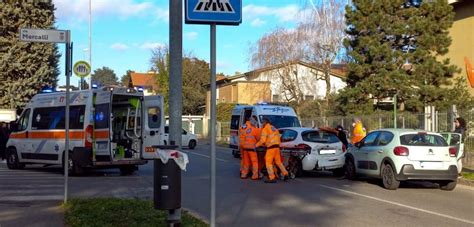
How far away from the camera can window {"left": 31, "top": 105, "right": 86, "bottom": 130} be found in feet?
57.4

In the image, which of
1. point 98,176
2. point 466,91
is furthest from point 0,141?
point 466,91

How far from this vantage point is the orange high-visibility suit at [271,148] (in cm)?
1598

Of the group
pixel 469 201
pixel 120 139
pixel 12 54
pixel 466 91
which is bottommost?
pixel 469 201

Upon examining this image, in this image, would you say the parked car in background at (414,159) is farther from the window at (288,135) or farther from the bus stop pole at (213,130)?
the bus stop pole at (213,130)

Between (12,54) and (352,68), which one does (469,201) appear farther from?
(12,54)

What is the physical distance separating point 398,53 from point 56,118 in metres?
18.9

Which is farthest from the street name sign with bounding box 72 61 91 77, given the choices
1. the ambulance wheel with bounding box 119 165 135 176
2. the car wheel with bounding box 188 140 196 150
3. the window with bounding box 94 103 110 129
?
the car wheel with bounding box 188 140 196 150

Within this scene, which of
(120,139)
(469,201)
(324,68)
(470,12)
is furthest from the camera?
(324,68)

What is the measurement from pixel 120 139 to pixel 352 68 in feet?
56.0

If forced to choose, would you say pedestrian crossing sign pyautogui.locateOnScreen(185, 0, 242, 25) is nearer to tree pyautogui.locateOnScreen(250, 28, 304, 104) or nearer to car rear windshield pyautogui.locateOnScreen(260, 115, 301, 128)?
car rear windshield pyautogui.locateOnScreen(260, 115, 301, 128)

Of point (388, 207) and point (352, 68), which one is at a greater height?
point (352, 68)

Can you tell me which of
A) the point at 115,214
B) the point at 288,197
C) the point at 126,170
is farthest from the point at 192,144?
the point at 115,214

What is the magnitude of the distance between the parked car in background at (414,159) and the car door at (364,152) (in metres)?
0.43

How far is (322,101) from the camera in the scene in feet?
143
